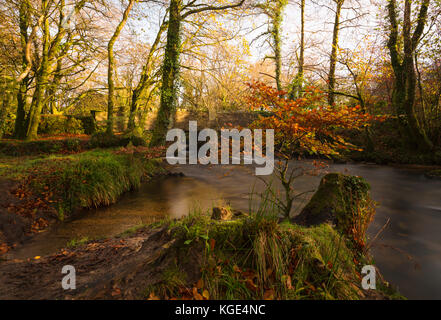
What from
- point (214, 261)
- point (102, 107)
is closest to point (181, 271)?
point (214, 261)

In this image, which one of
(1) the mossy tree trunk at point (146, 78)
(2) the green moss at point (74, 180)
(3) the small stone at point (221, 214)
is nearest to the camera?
(3) the small stone at point (221, 214)

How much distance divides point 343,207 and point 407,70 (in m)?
10.9

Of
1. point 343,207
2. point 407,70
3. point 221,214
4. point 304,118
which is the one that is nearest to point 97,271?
point 221,214

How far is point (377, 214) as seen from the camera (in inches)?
235

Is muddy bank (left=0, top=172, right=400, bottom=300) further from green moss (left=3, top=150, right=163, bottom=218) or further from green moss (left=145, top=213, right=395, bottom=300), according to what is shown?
green moss (left=3, top=150, right=163, bottom=218)

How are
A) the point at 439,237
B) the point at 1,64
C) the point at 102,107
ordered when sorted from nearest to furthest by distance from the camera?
the point at 439,237, the point at 1,64, the point at 102,107

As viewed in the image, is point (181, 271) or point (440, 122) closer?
point (181, 271)

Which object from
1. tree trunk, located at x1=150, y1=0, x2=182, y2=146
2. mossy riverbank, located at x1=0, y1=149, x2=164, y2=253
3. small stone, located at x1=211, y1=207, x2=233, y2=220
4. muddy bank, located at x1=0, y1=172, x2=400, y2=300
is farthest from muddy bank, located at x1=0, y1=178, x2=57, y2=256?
tree trunk, located at x1=150, y1=0, x2=182, y2=146

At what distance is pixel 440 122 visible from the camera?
11445mm

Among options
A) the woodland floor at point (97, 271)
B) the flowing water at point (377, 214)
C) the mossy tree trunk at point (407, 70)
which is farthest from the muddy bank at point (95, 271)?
the mossy tree trunk at point (407, 70)

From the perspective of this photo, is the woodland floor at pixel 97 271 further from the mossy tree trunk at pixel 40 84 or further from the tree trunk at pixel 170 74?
the mossy tree trunk at pixel 40 84

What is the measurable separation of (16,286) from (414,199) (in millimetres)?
9615

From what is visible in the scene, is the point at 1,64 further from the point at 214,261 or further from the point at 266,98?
the point at 214,261

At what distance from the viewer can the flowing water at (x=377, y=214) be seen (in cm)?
355
